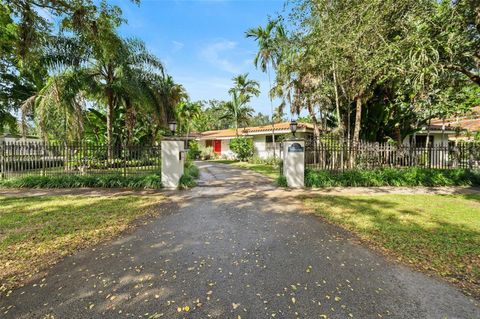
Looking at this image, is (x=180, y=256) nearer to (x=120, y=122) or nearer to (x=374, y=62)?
(x=374, y=62)

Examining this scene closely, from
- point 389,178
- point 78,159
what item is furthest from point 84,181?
point 389,178

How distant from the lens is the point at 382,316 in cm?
247

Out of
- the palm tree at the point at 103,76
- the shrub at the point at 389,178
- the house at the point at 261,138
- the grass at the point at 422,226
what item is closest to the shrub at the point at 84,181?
the palm tree at the point at 103,76

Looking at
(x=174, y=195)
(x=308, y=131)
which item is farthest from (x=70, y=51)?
(x=308, y=131)

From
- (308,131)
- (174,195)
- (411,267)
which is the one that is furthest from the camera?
(308,131)

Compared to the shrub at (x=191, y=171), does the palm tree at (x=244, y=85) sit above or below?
above

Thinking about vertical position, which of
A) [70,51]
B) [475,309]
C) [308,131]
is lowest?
[475,309]

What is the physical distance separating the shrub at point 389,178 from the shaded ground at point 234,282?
528cm

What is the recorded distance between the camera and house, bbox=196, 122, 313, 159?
20797 millimetres

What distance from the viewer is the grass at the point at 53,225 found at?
3.70 meters

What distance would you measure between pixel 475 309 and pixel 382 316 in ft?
3.42

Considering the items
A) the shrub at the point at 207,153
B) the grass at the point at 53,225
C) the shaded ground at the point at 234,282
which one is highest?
the shrub at the point at 207,153

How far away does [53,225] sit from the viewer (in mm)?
5270

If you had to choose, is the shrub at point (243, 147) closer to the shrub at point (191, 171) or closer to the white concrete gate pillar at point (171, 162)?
the shrub at point (191, 171)
